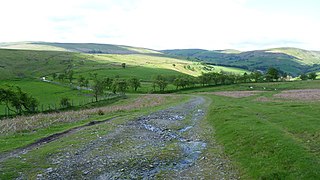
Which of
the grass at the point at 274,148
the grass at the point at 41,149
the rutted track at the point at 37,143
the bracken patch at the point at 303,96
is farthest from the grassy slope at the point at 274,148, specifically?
the bracken patch at the point at 303,96

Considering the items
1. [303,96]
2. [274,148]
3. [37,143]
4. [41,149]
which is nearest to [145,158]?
[41,149]

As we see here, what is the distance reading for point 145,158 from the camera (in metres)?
22.2

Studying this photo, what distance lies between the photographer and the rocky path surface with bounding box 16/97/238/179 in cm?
1880

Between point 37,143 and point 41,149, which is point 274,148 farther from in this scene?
point 37,143

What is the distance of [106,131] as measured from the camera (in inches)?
1293

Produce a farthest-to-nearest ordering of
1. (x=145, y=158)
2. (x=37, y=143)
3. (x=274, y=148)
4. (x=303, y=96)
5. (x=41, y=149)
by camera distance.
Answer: (x=303, y=96)
(x=37, y=143)
(x=41, y=149)
(x=145, y=158)
(x=274, y=148)

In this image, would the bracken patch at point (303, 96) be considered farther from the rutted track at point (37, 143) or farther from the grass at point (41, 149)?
the rutted track at point (37, 143)

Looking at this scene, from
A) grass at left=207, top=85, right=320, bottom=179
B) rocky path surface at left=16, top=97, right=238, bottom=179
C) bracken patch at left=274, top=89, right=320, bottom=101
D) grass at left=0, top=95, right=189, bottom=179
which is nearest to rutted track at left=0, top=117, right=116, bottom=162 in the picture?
grass at left=0, top=95, right=189, bottom=179

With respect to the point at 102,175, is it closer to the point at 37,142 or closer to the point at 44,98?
the point at 37,142

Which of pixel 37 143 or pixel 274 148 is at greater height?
pixel 274 148

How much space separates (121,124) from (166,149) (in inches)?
588

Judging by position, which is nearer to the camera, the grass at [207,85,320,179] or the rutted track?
the grass at [207,85,320,179]

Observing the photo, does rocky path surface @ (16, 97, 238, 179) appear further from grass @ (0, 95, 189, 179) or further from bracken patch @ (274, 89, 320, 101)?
bracken patch @ (274, 89, 320, 101)

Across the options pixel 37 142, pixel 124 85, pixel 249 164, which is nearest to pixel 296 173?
pixel 249 164
